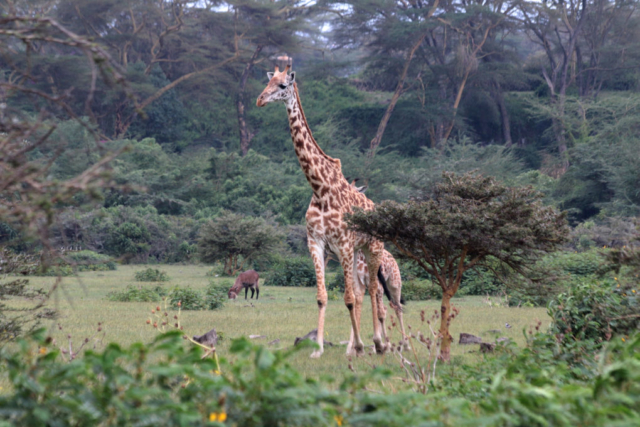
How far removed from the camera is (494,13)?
35281 millimetres

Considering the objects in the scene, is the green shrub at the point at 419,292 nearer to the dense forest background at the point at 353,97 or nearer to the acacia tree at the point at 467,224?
the acacia tree at the point at 467,224

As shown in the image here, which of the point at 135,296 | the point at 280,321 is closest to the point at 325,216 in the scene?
the point at 280,321

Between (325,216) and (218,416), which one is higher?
(325,216)

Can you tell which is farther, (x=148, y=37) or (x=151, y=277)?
(x=148, y=37)

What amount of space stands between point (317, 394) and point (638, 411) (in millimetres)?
1449

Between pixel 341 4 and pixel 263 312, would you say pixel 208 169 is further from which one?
pixel 263 312

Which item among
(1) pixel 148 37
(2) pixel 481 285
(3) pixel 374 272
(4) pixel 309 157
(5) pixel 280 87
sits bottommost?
(2) pixel 481 285

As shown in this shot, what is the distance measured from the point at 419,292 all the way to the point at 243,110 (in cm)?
2790

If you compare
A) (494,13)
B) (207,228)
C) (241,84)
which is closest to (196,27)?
(241,84)

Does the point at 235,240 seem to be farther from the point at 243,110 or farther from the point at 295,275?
the point at 243,110

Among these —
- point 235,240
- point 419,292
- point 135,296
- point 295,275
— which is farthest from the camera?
point 235,240

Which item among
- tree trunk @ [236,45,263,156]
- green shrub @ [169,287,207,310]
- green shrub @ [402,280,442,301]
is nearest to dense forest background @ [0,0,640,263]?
tree trunk @ [236,45,263,156]

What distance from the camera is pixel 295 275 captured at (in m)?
19.5

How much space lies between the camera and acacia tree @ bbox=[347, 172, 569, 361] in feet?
20.9
